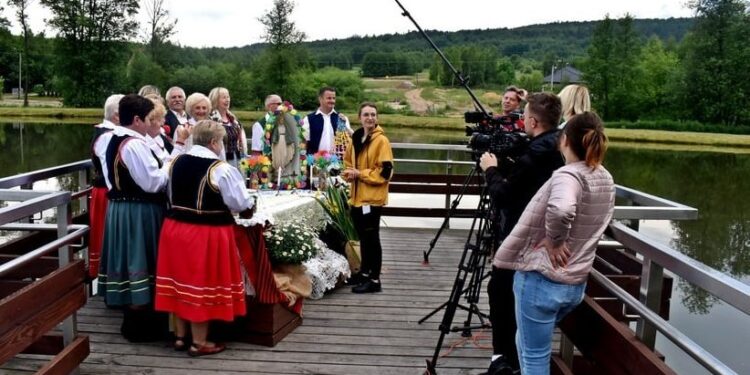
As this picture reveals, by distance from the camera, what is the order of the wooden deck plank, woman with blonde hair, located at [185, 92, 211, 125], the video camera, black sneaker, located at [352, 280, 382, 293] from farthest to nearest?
black sneaker, located at [352, 280, 382, 293], woman with blonde hair, located at [185, 92, 211, 125], the wooden deck plank, the video camera

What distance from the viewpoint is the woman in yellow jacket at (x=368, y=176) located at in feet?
15.9

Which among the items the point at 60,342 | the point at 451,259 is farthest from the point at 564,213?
the point at 451,259

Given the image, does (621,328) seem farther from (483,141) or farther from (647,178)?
(647,178)

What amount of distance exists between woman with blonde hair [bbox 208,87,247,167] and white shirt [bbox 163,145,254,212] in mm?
1964

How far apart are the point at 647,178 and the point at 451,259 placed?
16435 millimetres

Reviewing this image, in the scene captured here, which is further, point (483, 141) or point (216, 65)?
point (216, 65)

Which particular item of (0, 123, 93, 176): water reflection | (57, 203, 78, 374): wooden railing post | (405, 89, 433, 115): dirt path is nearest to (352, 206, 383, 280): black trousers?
(57, 203, 78, 374): wooden railing post

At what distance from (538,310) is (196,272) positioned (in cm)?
192

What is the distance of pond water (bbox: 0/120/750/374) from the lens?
316 inches

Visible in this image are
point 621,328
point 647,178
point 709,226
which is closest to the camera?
point 621,328

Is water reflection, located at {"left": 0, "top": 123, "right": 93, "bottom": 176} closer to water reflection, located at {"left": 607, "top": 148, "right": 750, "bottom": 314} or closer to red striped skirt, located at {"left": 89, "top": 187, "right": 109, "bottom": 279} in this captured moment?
red striped skirt, located at {"left": 89, "top": 187, "right": 109, "bottom": 279}

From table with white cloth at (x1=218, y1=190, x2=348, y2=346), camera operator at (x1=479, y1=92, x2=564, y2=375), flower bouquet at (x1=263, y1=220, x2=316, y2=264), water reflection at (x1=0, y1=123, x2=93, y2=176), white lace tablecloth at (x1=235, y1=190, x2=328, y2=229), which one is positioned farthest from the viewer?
water reflection at (x1=0, y1=123, x2=93, y2=176)


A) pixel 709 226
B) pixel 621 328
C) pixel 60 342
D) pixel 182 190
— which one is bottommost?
pixel 709 226

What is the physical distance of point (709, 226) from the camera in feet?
46.9
